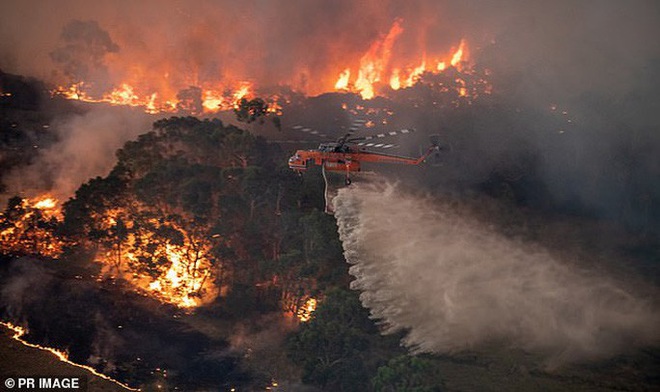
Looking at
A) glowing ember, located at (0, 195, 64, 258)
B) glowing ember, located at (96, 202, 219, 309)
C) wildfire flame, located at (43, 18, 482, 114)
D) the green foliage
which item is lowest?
the green foliage

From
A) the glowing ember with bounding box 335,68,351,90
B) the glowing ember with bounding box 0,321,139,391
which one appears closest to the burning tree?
the glowing ember with bounding box 0,321,139,391

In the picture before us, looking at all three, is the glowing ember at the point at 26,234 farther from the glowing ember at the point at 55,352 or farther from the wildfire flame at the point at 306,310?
the wildfire flame at the point at 306,310

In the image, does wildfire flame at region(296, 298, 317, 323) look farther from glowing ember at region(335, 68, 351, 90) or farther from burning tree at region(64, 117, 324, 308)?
glowing ember at region(335, 68, 351, 90)

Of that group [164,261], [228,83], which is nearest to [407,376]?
[164,261]

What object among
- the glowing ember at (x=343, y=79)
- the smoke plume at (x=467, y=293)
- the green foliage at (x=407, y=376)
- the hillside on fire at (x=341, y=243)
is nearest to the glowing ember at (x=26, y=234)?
the hillside on fire at (x=341, y=243)

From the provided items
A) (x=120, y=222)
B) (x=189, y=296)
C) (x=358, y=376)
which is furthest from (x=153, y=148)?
(x=358, y=376)
